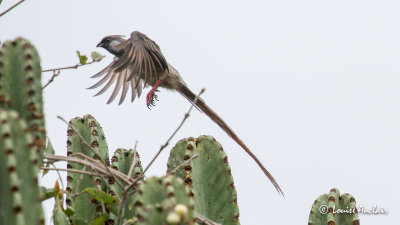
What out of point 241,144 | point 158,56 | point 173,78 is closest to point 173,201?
point 241,144

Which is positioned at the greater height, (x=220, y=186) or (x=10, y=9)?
(x=10, y=9)

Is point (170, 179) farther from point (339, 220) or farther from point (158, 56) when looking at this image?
point (158, 56)

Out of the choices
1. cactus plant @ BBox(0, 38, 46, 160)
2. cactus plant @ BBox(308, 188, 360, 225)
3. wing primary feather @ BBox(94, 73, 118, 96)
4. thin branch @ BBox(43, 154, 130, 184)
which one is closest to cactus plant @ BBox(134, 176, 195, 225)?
cactus plant @ BBox(0, 38, 46, 160)

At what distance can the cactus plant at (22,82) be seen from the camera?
2850 millimetres

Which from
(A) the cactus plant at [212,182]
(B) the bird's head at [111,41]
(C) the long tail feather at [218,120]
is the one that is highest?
A: (B) the bird's head at [111,41]

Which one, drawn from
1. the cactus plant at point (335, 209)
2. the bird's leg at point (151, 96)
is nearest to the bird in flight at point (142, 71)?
the bird's leg at point (151, 96)

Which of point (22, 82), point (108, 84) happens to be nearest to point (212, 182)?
point (22, 82)

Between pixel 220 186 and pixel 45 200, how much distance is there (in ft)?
3.16

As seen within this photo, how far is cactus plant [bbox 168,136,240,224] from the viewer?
166 inches

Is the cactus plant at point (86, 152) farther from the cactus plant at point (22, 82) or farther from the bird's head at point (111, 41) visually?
the bird's head at point (111, 41)

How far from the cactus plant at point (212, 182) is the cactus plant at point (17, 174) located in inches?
68.6

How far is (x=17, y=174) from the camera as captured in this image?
7.87ft

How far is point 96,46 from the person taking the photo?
8.16 metres

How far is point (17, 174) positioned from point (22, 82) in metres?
0.56
